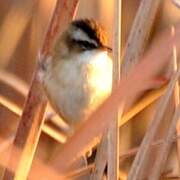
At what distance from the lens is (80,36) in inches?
88.5

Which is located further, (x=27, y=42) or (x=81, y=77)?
(x=27, y=42)

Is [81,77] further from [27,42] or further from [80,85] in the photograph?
[27,42]

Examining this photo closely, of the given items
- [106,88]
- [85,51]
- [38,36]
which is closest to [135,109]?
[106,88]

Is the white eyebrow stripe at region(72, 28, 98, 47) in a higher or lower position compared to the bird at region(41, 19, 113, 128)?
higher

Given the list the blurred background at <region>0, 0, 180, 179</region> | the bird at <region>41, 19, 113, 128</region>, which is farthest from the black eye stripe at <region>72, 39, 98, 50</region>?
the blurred background at <region>0, 0, 180, 179</region>

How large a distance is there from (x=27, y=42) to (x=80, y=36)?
308 mm

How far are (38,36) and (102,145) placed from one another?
0.86 meters

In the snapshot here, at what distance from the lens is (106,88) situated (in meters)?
2.18

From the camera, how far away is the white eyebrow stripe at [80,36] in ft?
7.10

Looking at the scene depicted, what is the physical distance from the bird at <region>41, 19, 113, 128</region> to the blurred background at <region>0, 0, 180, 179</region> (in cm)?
20

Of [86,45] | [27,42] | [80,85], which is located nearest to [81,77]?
[80,85]

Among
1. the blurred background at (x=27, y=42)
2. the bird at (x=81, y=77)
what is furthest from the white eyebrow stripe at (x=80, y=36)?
the blurred background at (x=27, y=42)

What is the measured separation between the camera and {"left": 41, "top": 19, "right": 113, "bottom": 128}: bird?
7.07 feet

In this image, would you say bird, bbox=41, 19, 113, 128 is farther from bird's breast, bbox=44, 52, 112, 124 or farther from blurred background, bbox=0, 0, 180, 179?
blurred background, bbox=0, 0, 180, 179
